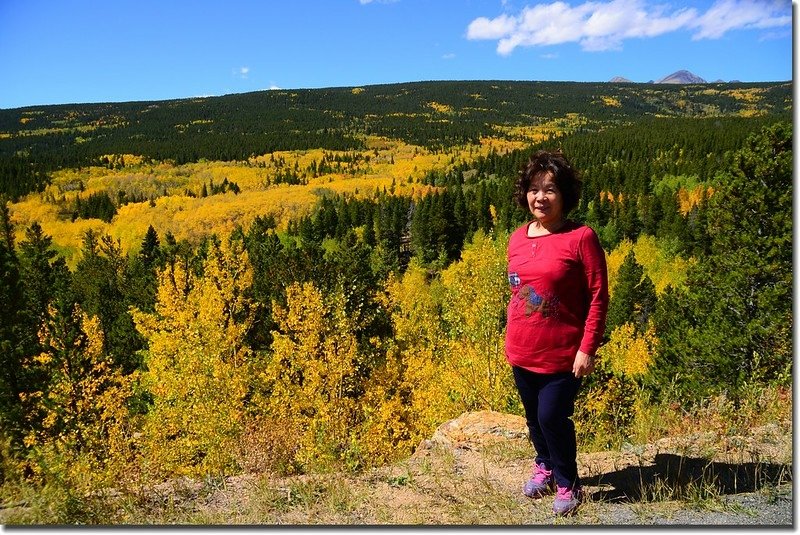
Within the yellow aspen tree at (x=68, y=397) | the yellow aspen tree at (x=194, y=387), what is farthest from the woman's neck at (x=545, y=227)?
the yellow aspen tree at (x=68, y=397)

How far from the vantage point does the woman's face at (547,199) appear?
379 centimetres

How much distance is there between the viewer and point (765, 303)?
14469 millimetres

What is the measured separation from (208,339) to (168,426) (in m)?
3.04

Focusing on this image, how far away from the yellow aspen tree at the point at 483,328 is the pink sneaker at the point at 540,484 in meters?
7.38

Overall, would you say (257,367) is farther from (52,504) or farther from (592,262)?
(592,262)

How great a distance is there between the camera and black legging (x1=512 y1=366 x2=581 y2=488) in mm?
3902

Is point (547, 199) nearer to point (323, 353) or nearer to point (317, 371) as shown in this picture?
point (317, 371)

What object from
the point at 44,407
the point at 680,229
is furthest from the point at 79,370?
the point at 680,229

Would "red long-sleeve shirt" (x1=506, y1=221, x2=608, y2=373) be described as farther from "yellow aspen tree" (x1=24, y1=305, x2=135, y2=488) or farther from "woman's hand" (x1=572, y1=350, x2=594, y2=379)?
"yellow aspen tree" (x1=24, y1=305, x2=135, y2=488)

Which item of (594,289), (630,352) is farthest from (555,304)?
(630,352)

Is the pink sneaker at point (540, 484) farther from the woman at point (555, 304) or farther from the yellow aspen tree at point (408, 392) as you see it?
the yellow aspen tree at point (408, 392)

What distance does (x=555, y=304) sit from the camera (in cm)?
376

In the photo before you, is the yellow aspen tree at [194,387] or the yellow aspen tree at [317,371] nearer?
the yellow aspen tree at [194,387]

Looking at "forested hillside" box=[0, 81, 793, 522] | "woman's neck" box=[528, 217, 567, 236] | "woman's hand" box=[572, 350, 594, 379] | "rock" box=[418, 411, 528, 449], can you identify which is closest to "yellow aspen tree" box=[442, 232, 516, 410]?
"forested hillside" box=[0, 81, 793, 522]
